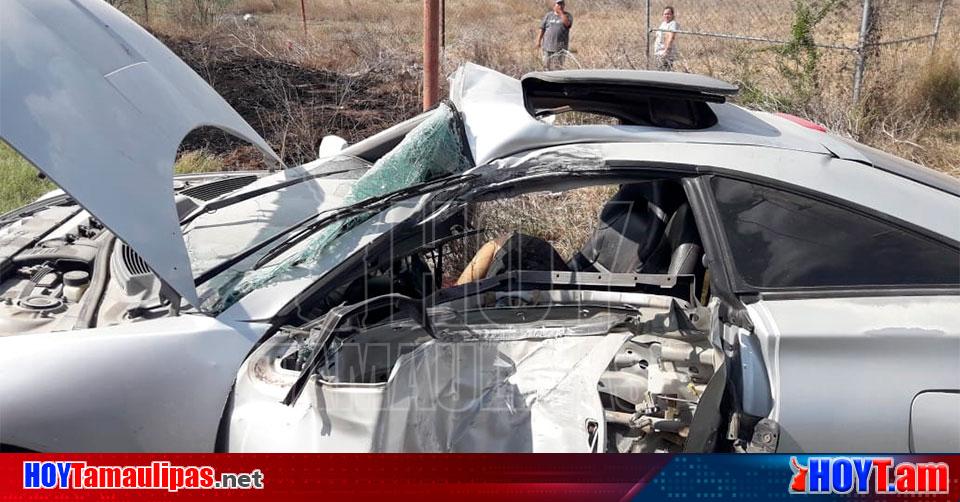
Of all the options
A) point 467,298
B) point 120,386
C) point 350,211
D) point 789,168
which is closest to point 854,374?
point 789,168

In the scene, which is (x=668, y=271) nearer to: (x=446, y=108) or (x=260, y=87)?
(x=446, y=108)

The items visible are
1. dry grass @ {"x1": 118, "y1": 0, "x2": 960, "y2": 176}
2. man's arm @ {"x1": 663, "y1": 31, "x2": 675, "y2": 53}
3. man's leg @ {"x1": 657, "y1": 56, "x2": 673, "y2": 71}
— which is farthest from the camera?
man's arm @ {"x1": 663, "y1": 31, "x2": 675, "y2": 53}

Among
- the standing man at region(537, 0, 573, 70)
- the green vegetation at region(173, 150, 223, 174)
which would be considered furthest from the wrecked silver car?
the standing man at region(537, 0, 573, 70)

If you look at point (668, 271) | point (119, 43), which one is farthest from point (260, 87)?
point (668, 271)

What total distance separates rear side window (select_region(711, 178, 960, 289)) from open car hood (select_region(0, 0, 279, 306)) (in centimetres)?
160

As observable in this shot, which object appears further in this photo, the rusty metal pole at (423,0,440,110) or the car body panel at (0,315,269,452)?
the rusty metal pole at (423,0,440,110)

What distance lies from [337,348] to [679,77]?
150 centimetres

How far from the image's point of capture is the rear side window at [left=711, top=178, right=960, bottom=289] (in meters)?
Answer: 2.10

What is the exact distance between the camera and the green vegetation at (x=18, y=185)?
5750 mm

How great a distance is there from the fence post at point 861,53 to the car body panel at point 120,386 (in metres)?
6.48

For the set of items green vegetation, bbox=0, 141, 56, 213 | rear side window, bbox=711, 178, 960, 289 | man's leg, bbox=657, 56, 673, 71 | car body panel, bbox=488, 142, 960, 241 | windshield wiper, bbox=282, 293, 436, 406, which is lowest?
green vegetation, bbox=0, 141, 56, 213

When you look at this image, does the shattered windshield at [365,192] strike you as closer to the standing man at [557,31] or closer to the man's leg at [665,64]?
the man's leg at [665,64]

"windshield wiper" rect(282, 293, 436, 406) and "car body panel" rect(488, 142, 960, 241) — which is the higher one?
"car body panel" rect(488, 142, 960, 241)

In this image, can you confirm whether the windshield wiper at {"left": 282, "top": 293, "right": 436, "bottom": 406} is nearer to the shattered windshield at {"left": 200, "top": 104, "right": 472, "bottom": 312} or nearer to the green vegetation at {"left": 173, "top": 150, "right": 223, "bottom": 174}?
the shattered windshield at {"left": 200, "top": 104, "right": 472, "bottom": 312}
